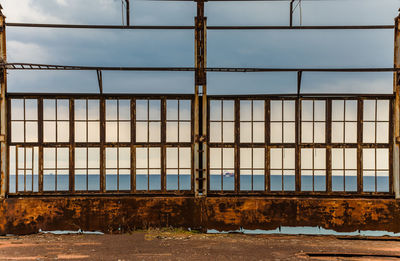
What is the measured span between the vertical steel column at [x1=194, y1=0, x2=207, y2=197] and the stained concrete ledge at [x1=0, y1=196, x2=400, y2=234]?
521mm

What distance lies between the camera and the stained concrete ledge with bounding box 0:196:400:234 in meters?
7.48

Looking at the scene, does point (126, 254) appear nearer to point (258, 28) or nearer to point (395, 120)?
point (258, 28)

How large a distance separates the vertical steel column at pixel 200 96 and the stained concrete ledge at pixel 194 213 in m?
0.52

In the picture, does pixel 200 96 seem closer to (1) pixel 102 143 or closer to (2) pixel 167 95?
(2) pixel 167 95

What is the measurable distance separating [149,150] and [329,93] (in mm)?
4644

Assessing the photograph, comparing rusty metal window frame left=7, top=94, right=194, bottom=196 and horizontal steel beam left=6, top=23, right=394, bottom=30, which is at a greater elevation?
horizontal steel beam left=6, top=23, right=394, bottom=30

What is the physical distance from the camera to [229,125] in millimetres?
7797

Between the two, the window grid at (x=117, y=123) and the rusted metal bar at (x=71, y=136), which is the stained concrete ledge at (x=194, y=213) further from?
the window grid at (x=117, y=123)

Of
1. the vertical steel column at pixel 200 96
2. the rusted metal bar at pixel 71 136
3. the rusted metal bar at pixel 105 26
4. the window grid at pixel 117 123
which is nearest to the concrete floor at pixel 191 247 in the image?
the vertical steel column at pixel 200 96

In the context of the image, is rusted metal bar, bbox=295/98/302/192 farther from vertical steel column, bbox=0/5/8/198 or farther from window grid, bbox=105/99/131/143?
vertical steel column, bbox=0/5/8/198

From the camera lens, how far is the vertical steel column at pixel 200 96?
7.47 metres

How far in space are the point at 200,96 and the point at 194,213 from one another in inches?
111

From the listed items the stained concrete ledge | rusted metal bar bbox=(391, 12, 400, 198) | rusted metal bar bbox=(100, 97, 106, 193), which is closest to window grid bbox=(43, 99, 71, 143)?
rusted metal bar bbox=(100, 97, 106, 193)

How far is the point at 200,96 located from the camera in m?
7.61
